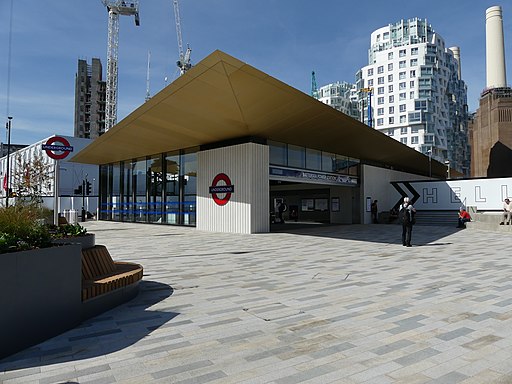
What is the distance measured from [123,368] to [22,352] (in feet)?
3.86

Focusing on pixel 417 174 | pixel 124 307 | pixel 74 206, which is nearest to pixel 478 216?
pixel 417 174

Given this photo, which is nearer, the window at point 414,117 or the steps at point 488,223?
the steps at point 488,223

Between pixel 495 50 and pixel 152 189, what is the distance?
75697 mm

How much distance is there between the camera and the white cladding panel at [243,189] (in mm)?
17531

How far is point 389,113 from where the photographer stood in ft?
291

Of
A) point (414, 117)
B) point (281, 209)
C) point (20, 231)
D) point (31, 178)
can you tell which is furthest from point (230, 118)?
point (414, 117)

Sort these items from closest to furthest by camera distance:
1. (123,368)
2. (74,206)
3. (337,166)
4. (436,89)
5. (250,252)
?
(123,368) → (250,252) → (337,166) → (74,206) → (436,89)

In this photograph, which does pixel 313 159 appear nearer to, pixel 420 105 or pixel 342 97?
pixel 420 105

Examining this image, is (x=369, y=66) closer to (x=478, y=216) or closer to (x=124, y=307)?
(x=478, y=216)

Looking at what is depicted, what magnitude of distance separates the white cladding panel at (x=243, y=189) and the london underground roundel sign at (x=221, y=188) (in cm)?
13

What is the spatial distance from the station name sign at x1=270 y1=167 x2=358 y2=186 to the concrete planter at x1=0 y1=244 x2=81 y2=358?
573 inches

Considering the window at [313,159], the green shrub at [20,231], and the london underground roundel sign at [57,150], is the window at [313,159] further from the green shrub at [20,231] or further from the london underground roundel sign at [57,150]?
the green shrub at [20,231]

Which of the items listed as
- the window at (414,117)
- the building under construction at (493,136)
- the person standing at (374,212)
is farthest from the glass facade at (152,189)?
the window at (414,117)

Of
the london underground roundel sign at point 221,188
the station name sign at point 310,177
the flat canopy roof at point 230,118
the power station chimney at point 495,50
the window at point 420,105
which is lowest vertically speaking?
the london underground roundel sign at point 221,188
